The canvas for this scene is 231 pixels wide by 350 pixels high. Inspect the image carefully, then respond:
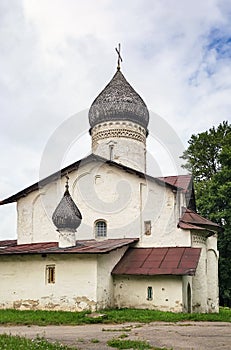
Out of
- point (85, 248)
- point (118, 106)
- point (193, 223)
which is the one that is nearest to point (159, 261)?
point (193, 223)

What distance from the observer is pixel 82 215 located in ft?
59.6

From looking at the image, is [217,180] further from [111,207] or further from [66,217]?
[66,217]

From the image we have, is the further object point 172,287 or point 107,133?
point 107,133

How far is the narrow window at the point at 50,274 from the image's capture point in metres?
Result: 15.3

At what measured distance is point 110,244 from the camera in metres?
15.8

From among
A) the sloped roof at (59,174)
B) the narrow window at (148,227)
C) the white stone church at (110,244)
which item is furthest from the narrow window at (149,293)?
the sloped roof at (59,174)

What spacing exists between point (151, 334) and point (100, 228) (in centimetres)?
874

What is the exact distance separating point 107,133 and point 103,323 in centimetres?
1126

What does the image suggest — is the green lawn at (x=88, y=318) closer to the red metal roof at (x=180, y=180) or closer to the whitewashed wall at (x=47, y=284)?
the whitewashed wall at (x=47, y=284)

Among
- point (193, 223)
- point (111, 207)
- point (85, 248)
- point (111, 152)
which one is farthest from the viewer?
point (111, 152)

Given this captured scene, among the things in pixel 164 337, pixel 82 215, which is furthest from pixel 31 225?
pixel 164 337

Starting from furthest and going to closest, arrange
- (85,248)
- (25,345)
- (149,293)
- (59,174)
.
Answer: (59,174)
(149,293)
(85,248)
(25,345)

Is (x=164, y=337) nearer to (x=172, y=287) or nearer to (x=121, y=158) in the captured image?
(x=172, y=287)

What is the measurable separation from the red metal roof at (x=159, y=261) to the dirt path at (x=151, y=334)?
2980mm
